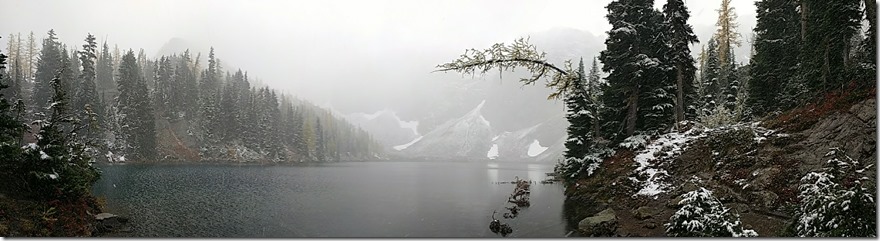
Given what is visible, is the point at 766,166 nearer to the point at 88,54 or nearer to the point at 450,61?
the point at 450,61

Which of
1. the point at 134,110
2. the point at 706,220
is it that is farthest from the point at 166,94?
the point at 706,220

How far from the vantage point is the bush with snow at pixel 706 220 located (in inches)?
237

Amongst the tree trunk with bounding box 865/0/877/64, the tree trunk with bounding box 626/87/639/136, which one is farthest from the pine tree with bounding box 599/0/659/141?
the tree trunk with bounding box 865/0/877/64

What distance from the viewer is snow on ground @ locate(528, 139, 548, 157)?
127 metres

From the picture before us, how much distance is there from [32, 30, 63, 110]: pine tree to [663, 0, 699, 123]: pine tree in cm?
1831

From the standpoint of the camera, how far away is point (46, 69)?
418 inches

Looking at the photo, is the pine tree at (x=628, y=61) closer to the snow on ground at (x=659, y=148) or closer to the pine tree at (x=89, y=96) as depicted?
the snow on ground at (x=659, y=148)

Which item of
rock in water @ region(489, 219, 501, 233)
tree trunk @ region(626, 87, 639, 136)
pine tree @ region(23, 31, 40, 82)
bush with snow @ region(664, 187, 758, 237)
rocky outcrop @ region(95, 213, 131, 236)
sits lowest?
rock in water @ region(489, 219, 501, 233)

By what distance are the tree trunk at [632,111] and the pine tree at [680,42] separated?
145 centimetres

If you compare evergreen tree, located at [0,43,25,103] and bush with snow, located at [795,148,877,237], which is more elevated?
evergreen tree, located at [0,43,25,103]

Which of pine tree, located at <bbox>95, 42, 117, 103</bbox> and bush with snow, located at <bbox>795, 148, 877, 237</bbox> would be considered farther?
pine tree, located at <bbox>95, 42, 117, 103</bbox>

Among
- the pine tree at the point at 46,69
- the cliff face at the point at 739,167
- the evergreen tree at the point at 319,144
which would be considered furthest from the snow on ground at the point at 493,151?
the pine tree at the point at 46,69

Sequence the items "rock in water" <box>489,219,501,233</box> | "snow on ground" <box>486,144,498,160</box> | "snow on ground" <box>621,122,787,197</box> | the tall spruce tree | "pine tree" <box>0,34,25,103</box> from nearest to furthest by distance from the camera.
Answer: "pine tree" <box>0,34,25,103</box> < "snow on ground" <box>621,122,787,197</box> < "rock in water" <box>489,219,501,233</box> < the tall spruce tree < "snow on ground" <box>486,144,498,160</box>

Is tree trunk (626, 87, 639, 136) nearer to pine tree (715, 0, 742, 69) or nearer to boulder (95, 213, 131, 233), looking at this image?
boulder (95, 213, 131, 233)
